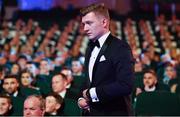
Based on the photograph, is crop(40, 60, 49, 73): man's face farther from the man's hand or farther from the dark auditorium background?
the man's hand

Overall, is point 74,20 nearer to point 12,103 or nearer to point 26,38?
point 26,38

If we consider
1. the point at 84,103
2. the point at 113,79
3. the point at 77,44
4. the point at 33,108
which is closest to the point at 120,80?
the point at 113,79

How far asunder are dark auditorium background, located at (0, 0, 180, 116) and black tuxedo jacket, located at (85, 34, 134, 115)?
914mm

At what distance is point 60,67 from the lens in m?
9.67

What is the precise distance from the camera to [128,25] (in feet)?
62.1

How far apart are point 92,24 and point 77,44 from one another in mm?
11299

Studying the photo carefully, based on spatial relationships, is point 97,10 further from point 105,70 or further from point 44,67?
point 44,67

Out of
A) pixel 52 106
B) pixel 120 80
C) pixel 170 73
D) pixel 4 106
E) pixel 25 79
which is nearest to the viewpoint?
pixel 120 80

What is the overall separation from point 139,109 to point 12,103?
1.51 metres

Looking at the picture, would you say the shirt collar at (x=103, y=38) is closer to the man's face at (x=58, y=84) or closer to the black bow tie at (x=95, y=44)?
the black bow tie at (x=95, y=44)

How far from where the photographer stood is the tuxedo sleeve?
2750mm

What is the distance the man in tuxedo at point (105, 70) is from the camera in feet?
9.08

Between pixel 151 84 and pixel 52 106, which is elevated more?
pixel 151 84

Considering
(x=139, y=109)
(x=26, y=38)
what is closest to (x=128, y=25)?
(x=26, y=38)
